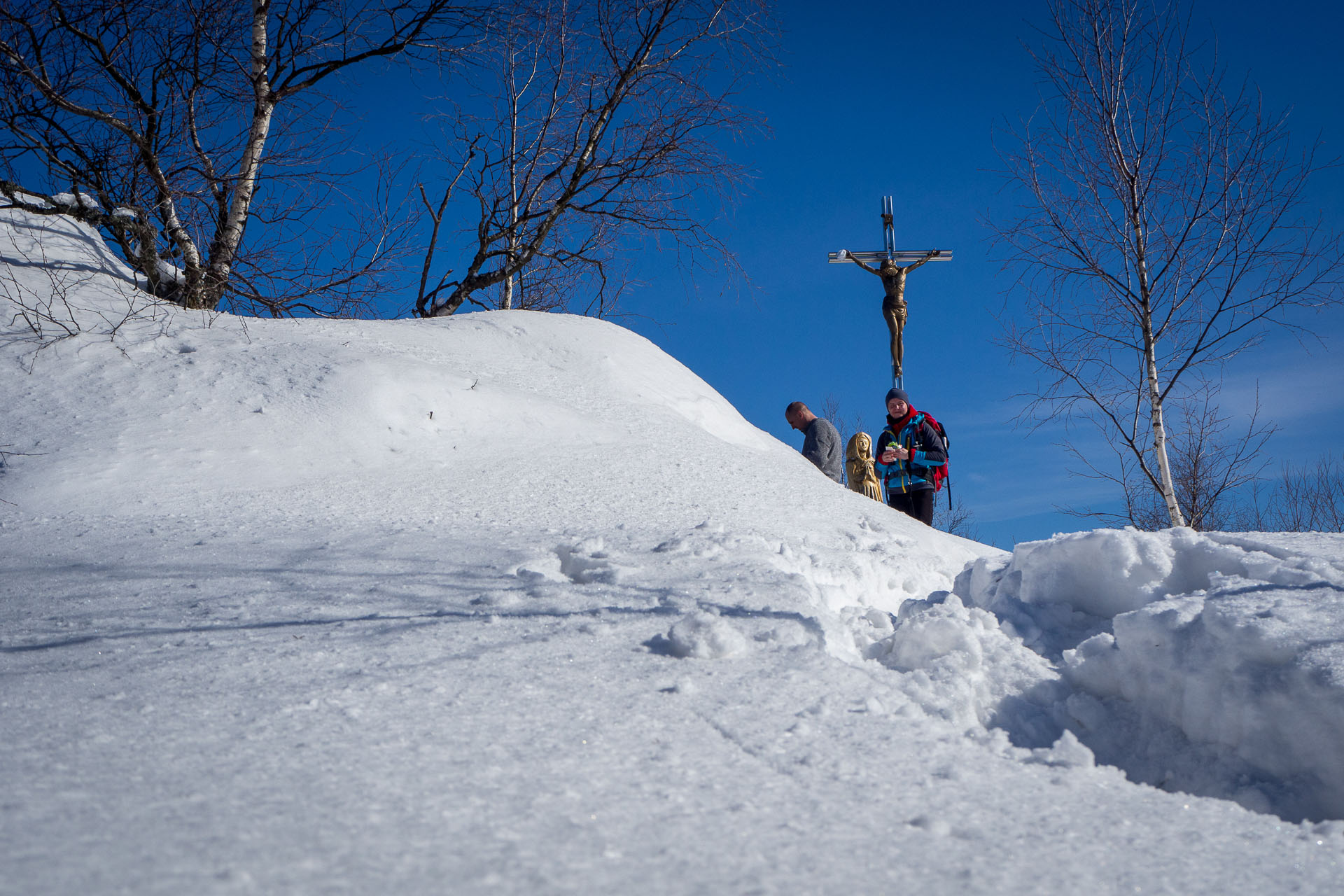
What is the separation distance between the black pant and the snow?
69.5 inches

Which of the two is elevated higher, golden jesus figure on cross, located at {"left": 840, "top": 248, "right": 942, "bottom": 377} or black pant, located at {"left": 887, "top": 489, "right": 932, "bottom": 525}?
golden jesus figure on cross, located at {"left": 840, "top": 248, "right": 942, "bottom": 377}

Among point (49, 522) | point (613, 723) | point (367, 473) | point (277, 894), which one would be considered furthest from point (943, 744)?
point (49, 522)

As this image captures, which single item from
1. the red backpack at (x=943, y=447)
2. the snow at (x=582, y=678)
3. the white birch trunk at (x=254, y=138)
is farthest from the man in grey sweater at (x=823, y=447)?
the white birch trunk at (x=254, y=138)

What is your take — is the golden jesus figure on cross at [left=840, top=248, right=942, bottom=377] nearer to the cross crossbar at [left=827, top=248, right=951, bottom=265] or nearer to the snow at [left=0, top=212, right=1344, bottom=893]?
the cross crossbar at [left=827, top=248, right=951, bottom=265]

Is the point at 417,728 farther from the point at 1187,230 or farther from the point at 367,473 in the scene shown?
the point at 1187,230

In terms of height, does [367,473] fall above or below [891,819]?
above

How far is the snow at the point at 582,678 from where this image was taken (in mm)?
1312

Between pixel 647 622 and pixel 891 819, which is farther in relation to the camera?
pixel 647 622

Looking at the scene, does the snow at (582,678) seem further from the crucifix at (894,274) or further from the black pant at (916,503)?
the crucifix at (894,274)

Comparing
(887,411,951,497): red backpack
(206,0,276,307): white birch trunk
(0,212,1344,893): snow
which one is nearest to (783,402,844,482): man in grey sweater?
(887,411,951,497): red backpack

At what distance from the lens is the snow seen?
1312mm

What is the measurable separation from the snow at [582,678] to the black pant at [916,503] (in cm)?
177

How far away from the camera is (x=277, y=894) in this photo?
1.10 meters

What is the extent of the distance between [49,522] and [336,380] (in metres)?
1.61
